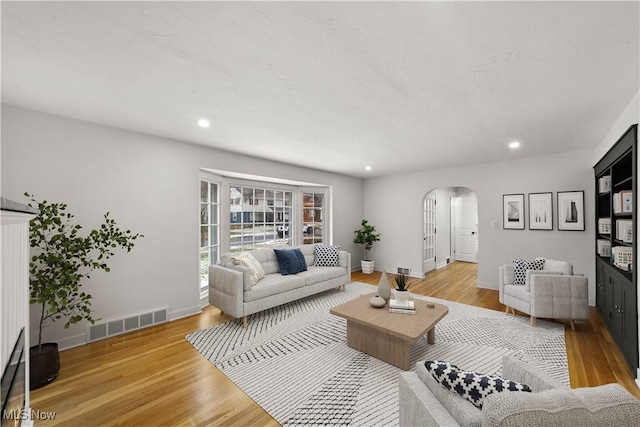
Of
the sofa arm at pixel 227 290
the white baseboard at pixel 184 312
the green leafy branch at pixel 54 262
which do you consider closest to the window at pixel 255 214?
the white baseboard at pixel 184 312

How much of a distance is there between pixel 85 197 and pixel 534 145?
19.1 feet

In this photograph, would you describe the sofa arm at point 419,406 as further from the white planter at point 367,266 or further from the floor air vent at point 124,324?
the white planter at point 367,266

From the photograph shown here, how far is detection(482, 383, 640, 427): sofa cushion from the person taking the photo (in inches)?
30.0

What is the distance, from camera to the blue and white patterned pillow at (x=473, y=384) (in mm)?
1003

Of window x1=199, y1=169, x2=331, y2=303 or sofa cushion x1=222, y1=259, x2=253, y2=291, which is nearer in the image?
sofa cushion x1=222, y1=259, x2=253, y2=291

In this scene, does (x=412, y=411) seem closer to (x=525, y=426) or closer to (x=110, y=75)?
(x=525, y=426)

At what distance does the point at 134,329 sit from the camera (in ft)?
10.5

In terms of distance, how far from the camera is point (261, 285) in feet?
11.9

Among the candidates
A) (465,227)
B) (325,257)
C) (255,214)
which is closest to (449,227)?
(465,227)

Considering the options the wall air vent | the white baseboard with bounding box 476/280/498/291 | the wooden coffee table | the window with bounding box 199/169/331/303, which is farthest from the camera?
the wall air vent

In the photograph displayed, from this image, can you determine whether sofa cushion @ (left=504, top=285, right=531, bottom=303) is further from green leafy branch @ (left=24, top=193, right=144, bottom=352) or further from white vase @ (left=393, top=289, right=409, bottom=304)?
green leafy branch @ (left=24, top=193, right=144, bottom=352)

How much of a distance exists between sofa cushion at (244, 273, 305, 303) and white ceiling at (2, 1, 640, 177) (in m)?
2.01

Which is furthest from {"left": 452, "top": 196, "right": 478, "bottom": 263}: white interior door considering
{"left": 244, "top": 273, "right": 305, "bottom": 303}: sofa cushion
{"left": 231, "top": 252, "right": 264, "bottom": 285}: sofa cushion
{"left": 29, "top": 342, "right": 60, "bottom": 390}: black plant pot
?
{"left": 29, "top": 342, "right": 60, "bottom": 390}: black plant pot

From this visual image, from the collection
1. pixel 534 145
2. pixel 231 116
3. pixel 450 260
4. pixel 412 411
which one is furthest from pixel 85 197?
pixel 450 260
